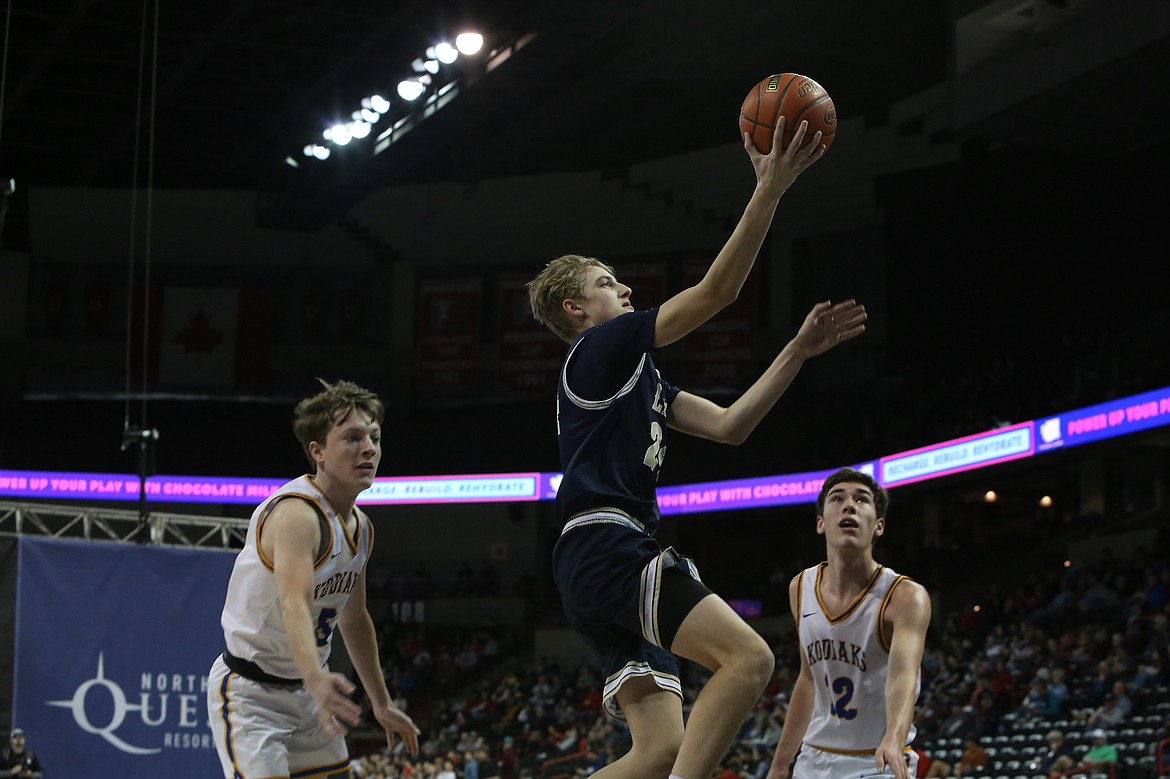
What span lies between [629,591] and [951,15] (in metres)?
21.8

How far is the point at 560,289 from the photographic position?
5273 mm

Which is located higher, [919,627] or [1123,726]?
[919,627]

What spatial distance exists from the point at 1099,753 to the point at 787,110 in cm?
1127

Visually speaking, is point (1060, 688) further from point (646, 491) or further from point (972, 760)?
point (646, 491)

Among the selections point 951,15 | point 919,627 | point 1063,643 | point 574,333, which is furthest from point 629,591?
point 951,15

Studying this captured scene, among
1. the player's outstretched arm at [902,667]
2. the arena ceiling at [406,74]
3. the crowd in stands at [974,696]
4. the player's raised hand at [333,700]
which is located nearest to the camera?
the player's raised hand at [333,700]

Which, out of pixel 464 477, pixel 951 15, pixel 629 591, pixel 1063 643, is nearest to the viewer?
pixel 629 591

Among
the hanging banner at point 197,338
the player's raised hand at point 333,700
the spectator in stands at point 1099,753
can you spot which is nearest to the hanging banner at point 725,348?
the hanging banner at point 197,338

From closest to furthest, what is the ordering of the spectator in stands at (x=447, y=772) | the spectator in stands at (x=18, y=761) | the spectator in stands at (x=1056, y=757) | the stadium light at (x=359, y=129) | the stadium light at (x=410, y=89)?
the spectator in stands at (x=18, y=761), the spectator in stands at (x=1056, y=757), the spectator in stands at (x=447, y=772), the stadium light at (x=410, y=89), the stadium light at (x=359, y=129)

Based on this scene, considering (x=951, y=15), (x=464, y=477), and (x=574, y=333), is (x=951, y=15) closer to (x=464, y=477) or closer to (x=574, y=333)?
(x=464, y=477)

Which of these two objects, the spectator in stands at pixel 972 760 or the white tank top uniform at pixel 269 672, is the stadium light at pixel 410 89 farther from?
the white tank top uniform at pixel 269 672

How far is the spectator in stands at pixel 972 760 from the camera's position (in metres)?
15.2

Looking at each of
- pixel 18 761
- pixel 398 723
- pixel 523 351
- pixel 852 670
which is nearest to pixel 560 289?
pixel 398 723

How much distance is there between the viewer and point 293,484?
503 cm
